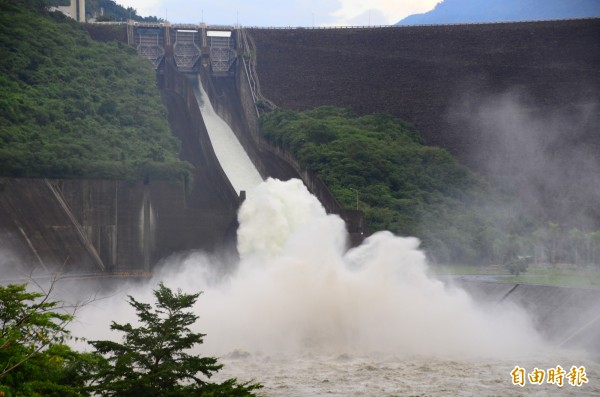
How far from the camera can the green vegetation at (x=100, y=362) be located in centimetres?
2473

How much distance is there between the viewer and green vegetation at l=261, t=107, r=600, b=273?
8050 cm

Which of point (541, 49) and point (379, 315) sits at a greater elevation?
point (541, 49)

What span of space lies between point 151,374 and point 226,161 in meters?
69.6

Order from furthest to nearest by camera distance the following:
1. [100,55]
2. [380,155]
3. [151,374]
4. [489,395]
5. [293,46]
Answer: [293,46] < [100,55] < [380,155] < [489,395] < [151,374]

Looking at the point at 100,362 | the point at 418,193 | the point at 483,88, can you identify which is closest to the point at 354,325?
the point at 100,362

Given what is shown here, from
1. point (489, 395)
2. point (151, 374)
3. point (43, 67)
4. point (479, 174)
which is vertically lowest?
point (489, 395)

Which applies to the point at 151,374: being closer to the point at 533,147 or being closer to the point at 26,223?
the point at 26,223

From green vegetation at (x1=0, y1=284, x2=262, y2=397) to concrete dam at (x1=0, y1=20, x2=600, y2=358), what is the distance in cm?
4098

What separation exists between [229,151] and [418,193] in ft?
59.6

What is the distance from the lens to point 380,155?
95.5 m

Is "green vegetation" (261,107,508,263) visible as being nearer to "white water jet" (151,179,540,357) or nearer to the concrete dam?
the concrete dam

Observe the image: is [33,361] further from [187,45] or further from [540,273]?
[187,45]

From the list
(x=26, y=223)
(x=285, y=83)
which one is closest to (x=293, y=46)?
(x=285, y=83)

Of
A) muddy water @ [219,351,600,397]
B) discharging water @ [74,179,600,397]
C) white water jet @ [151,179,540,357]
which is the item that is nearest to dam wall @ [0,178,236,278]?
discharging water @ [74,179,600,397]
